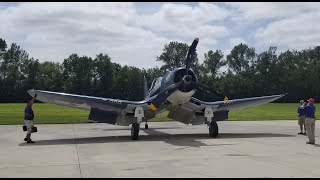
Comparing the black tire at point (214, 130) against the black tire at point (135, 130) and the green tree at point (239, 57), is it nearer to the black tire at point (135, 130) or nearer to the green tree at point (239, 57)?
the black tire at point (135, 130)

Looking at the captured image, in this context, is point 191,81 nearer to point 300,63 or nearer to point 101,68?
point 101,68

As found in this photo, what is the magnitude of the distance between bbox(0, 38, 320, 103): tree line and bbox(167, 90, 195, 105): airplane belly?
271ft

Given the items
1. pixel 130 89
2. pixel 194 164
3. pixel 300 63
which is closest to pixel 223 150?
pixel 194 164

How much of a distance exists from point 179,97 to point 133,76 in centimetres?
9882

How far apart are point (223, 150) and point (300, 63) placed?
11494cm

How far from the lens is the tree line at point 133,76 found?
350ft

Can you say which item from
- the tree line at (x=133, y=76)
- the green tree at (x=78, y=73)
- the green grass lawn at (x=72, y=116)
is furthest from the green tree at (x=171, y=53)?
the green grass lawn at (x=72, y=116)

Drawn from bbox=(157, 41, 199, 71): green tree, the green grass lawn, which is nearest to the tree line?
bbox=(157, 41, 199, 71): green tree

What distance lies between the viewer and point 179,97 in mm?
17312

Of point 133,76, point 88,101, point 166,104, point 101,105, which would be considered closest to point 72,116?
point 101,105

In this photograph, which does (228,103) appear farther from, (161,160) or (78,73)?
(78,73)

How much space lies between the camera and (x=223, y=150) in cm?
1330

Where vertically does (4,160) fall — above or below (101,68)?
below

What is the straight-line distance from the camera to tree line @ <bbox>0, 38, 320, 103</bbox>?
106688mm
